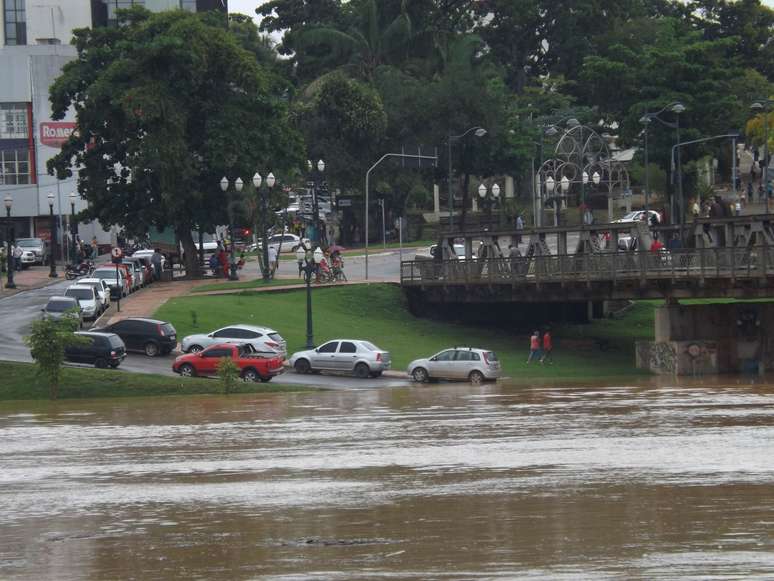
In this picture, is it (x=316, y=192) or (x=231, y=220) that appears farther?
(x=316, y=192)

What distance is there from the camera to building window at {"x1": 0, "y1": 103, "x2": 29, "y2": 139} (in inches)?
3935

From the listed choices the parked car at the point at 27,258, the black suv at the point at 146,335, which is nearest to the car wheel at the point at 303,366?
the black suv at the point at 146,335

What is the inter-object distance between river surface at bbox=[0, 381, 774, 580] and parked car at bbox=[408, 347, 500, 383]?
10541 mm

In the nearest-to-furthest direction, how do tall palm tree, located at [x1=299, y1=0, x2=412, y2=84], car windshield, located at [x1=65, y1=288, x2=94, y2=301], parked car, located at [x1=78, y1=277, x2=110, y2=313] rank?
1. car windshield, located at [x1=65, y1=288, x2=94, y2=301]
2. parked car, located at [x1=78, y1=277, x2=110, y2=313]
3. tall palm tree, located at [x1=299, y1=0, x2=412, y2=84]

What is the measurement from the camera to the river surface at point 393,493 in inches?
781

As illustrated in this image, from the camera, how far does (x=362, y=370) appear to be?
52.0 metres

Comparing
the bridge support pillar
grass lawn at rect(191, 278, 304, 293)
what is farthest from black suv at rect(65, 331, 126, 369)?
the bridge support pillar

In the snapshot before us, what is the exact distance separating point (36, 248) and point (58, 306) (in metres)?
37.3

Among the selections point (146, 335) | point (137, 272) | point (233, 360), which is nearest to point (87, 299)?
point (146, 335)

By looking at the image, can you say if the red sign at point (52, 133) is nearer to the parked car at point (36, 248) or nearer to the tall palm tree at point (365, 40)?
the parked car at point (36, 248)

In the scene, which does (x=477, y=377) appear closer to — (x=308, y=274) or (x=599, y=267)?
(x=308, y=274)

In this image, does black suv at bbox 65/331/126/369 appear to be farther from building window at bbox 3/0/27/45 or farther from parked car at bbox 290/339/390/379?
building window at bbox 3/0/27/45

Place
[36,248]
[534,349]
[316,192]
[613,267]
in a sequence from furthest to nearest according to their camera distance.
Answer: [36,248] < [316,192] < [613,267] < [534,349]

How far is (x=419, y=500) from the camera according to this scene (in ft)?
80.0
